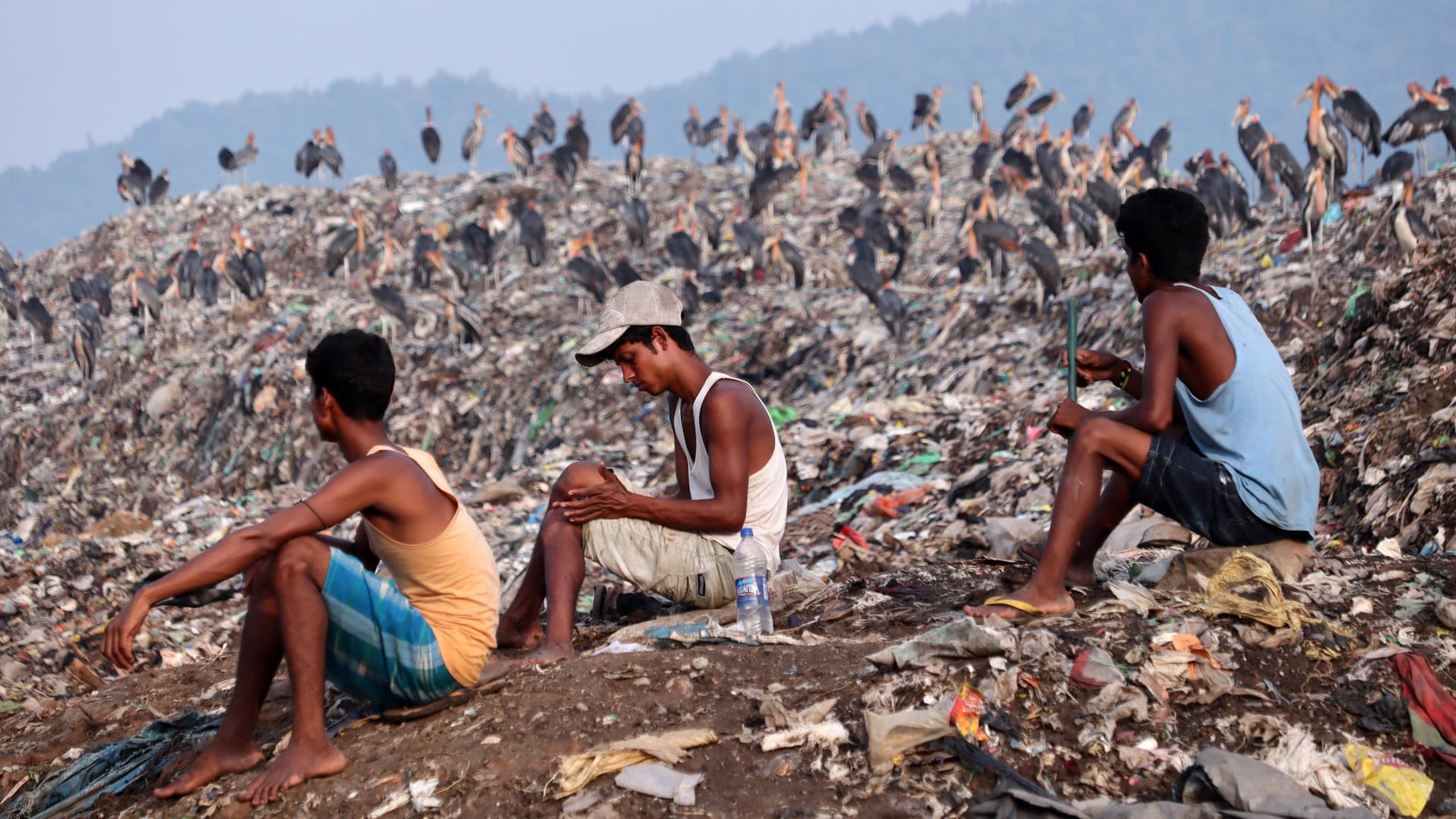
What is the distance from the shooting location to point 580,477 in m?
3.74

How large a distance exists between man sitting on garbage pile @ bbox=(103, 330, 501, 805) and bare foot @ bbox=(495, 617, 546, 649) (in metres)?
0.55

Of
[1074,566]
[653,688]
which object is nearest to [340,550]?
[653,688]

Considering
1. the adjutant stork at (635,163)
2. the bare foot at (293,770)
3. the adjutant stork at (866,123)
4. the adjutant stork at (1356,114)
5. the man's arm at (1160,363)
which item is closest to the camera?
the bare foot at (293,770)

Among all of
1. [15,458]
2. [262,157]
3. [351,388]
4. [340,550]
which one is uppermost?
[262,157]

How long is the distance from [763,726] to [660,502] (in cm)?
105

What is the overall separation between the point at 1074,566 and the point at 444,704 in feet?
6.70

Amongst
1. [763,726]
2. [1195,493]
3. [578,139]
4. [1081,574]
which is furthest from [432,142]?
[763,726]

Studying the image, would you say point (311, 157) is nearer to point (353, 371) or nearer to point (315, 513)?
point (353, 371)

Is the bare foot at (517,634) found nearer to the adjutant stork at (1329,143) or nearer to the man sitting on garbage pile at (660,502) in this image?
the man sitting on garbage pile at (660,502)

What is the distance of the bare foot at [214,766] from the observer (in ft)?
9.39

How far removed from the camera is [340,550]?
2.83 metres

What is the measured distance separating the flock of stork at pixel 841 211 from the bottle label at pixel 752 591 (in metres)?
8.18

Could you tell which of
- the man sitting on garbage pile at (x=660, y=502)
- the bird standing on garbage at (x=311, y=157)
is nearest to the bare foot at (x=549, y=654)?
the man sitting on garbage pile at (x=660, y=502)

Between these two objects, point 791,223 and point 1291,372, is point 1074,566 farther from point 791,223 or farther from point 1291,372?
point 791,223
